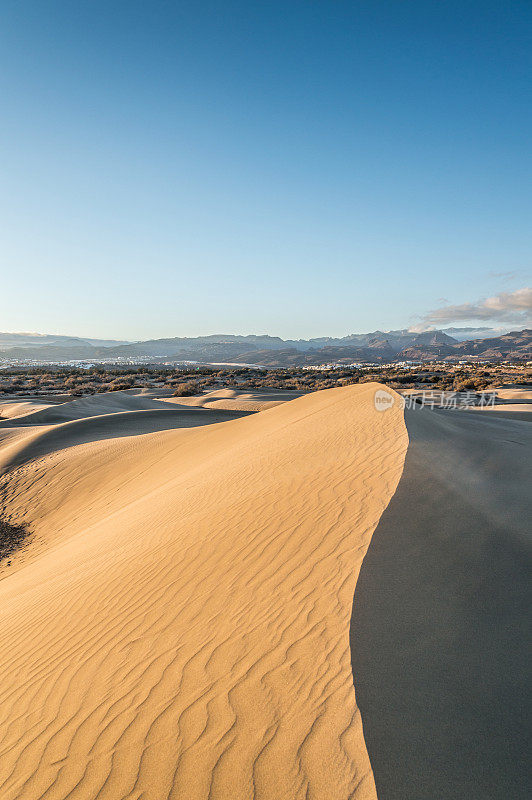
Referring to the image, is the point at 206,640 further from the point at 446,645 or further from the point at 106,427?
the point at 106,427

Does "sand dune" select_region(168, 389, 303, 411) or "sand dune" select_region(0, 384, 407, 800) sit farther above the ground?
"sand dune" select_region(0, 384, 407, 800)

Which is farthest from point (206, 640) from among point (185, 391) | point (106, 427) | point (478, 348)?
point (478, 348)

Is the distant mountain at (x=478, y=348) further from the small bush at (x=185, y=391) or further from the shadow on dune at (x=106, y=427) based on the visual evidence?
the shadow on dune at (x=106, y=427)

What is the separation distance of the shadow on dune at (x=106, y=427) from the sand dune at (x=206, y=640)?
6.23 m

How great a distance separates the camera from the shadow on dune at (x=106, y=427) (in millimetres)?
13055

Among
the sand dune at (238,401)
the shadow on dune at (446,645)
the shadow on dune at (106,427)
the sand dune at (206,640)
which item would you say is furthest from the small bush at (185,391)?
the shadow on dune at (446,645)

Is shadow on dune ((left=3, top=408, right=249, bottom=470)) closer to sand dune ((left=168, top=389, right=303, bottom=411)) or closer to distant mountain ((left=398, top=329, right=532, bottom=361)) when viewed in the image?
sand dune ((left=168, top=389, right=303, bottom=411))

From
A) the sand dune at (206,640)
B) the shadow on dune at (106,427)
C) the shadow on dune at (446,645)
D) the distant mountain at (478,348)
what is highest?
the distant mountain at (478,348)

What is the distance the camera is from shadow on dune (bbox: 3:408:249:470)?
42.8 ft

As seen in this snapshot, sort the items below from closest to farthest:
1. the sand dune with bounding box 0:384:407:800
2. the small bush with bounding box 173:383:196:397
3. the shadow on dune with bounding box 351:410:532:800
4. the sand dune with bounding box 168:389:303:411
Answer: the shadow on dune with bounding box 351:410:532:800
the sand dune with bounding box 0:384:407:800
the sand dune with bounding box 168:389:303:411
the small bush with bounding box 173:383:196:397

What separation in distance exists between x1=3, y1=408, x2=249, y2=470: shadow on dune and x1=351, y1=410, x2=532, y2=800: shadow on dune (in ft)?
39.5

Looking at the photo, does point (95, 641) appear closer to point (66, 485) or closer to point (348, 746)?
point (348, 746)

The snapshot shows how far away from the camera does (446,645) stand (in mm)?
2643

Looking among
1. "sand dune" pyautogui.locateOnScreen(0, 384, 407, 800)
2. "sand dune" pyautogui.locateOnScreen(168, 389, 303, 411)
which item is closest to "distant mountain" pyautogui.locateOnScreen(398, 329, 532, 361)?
"sand dune" pyautogui.locateOnScreen(168, 389, 303, 411)
